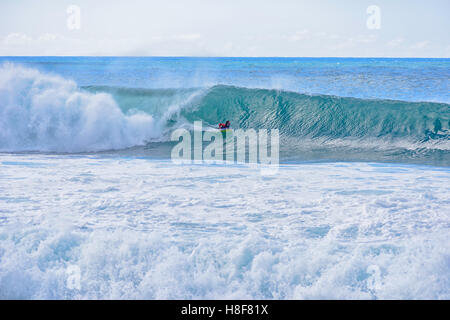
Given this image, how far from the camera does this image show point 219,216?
523cm

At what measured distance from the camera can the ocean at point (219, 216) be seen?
12.5 feet

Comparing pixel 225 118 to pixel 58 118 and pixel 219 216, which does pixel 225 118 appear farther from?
pixel 219 216

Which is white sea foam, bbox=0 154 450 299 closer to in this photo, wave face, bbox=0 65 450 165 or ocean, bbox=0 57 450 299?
ocean, bbox=0 57 450 299

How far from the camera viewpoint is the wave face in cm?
1066

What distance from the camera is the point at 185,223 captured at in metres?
5.02

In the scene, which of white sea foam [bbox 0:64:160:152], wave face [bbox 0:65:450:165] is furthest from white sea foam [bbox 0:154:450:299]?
white sea foam [bbox 0:64:160:152]

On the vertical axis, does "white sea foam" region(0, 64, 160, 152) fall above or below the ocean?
above

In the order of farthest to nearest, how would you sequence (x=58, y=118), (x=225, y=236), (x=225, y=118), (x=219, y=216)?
(x=225, y=118)
(x=58, y=118)
(x=219, y=216)
(x=225, y=236)

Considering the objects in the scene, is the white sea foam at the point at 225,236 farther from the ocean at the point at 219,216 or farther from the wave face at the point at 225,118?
the wave face at the point at 225,118

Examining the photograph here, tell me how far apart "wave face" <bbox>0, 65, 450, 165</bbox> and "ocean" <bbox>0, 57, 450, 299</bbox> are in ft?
0.22

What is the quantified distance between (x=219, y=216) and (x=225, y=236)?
2.19 ft

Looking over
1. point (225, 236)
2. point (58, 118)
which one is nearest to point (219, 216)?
point (225, 236)

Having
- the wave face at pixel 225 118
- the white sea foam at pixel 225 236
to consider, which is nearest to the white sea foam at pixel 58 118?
the wave face at pixel 225 118
